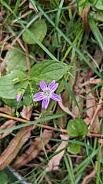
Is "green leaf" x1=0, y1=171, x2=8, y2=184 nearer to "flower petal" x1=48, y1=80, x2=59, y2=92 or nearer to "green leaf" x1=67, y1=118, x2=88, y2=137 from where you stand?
"green leaf" x1=67, y1=118, x2=88, y2=137

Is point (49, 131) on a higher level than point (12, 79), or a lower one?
lower

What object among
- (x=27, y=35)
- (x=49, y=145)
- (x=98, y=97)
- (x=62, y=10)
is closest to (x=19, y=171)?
(x=49, y=145)

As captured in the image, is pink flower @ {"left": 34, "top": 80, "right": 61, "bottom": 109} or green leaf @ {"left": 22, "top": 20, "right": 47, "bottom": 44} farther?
green leaf @ {"left": 22, "top": 20, "right": 47, "bottom": 44}

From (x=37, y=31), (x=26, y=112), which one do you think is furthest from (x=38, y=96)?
(x=37, y=31)

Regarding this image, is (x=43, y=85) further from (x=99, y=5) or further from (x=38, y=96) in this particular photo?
(x=99, y=5)

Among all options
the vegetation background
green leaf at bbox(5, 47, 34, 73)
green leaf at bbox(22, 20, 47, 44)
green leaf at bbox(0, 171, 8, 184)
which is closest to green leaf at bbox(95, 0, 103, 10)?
the vegetation background

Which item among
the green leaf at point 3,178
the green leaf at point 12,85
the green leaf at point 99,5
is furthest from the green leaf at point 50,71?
the green leaf at point 3,178

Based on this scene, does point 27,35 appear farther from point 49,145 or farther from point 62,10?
point 49,145
